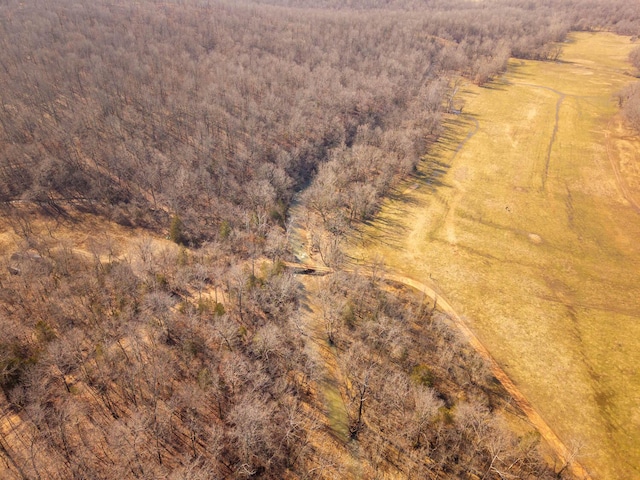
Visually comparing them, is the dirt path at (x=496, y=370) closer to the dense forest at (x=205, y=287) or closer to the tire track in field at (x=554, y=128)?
the dense forest at (x=205, y=287)

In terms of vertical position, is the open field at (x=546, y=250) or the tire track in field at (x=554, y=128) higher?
the tire track in field at (x=554, y=128)

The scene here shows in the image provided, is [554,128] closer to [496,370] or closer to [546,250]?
[546,250]

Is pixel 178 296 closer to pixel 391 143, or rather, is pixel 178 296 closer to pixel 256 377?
pixel 256 377

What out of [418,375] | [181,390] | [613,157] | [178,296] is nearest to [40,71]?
[178,296]

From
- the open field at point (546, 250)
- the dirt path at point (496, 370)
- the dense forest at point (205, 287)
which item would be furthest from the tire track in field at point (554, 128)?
the dirt path at point (496, 370)

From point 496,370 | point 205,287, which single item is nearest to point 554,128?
point 496,370
